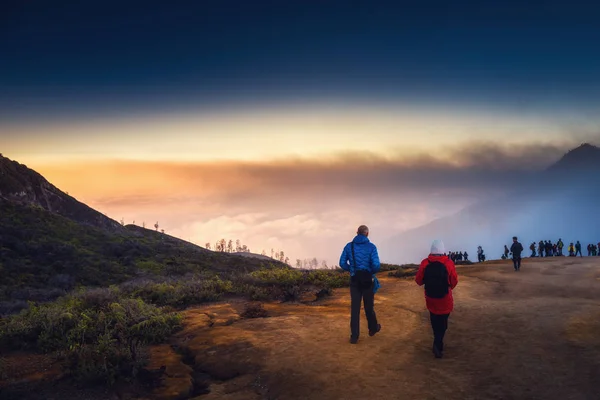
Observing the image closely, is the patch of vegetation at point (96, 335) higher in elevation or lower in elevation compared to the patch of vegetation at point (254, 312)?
lower

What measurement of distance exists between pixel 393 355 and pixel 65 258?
38744mm

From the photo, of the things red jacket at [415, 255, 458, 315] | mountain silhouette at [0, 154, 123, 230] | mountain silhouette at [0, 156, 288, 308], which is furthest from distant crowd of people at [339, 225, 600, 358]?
mountain silhouette at [0, 154, 123, 230]

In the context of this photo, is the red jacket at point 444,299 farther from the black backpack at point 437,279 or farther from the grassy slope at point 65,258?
the grassy slope at point 65,258

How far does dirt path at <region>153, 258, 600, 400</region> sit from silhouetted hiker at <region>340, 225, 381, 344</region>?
62 centimetres

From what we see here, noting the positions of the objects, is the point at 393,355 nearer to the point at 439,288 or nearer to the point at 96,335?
the point at 439,288

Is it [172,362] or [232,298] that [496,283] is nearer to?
[232,298]

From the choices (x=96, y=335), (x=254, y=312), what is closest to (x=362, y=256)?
A: (x=254, y=312)

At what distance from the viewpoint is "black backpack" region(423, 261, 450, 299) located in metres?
8.59

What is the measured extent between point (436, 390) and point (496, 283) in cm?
1343

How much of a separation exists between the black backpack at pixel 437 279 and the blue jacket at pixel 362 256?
1.16 m

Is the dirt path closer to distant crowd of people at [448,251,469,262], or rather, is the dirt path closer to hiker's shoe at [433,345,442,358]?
hiker's shoe at [433,345,442,358]

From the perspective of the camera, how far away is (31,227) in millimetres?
46438

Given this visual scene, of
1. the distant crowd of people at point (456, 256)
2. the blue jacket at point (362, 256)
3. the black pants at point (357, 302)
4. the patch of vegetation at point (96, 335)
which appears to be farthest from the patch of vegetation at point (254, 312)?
the distant crowd of people at point (456, 256)

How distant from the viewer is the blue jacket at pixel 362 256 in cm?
952
